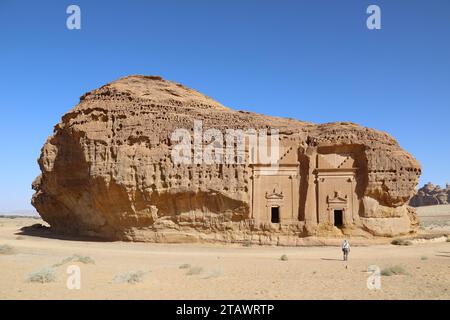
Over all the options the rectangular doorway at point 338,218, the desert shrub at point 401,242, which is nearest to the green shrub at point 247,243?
the rectangular doorway at point 338,218

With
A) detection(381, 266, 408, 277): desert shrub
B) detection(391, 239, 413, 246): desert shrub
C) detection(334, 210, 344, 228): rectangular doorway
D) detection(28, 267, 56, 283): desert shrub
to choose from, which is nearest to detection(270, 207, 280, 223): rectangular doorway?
detection(334, 210, 344, 228): rectangular doorway

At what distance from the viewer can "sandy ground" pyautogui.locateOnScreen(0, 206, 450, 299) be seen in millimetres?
12502

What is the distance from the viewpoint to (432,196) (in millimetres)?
103062

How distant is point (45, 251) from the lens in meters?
26.1

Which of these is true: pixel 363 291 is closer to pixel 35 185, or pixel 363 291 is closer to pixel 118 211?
pixel 118 211

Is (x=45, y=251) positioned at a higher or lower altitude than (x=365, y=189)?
lower

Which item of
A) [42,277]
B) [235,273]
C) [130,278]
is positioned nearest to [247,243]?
[235,273]

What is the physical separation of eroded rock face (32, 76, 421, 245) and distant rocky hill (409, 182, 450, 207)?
7858 centimetres

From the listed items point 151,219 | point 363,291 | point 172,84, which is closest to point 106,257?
point 151,219

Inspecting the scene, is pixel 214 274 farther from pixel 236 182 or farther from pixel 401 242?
pixel 401 242

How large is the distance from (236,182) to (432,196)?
294 feet

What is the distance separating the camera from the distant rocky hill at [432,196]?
101688 mm

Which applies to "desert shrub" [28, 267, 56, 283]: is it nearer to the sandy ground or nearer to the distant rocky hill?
the sandy ground
